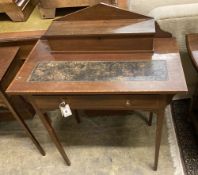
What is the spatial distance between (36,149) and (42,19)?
0.83 metres

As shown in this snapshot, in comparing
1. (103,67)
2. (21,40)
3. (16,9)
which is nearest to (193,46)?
(103,67)

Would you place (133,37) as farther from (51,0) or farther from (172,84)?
(51,0)

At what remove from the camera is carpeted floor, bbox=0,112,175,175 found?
1188mm

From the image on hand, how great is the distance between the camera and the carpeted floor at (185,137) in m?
1.13

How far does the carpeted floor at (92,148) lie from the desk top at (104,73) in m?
0.60

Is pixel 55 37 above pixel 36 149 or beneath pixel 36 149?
above

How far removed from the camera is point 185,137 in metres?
1.25

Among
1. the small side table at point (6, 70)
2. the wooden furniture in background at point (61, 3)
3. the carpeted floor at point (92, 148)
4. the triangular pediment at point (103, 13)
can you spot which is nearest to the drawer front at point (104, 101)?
the small side table at point (6, 70)

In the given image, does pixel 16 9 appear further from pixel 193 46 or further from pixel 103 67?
pixel 193 46

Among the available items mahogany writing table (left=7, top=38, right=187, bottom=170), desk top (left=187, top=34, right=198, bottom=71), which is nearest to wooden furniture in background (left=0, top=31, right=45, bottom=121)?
mahogany writing table (left=7, top=38, right=187, bottom=170)

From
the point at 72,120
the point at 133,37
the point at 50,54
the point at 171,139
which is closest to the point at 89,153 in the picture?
the point at 72,120

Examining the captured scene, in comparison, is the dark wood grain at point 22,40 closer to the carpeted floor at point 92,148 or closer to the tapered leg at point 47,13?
the tapered leg at point 47,13

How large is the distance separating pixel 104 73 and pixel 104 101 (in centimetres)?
10

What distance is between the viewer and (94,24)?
3.15 feet
